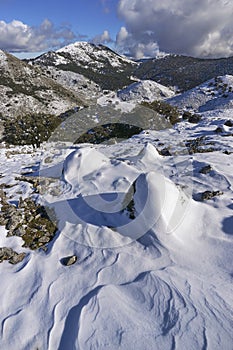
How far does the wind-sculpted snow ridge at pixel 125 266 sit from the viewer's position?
430cm

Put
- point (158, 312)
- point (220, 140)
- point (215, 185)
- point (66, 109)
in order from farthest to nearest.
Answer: point (66, 109) < point (220, 140) < point (215, 185) < point (158, 312)

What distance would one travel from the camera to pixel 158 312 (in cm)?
450

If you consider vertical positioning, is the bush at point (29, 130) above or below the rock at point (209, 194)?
below

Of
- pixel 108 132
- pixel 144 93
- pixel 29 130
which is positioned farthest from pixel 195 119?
pixel 144 93

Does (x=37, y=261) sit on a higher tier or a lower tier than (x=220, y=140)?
lower

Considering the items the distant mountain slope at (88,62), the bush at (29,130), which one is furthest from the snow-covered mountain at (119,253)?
the distant mountain slope at (88,62)

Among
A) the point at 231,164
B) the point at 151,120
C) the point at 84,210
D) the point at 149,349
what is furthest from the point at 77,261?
the point at 151,120

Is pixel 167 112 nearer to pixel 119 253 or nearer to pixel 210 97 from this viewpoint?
pixel 210 97

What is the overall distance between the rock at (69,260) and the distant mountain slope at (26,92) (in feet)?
112

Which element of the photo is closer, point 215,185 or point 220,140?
point 215,185

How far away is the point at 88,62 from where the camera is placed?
123125 mm

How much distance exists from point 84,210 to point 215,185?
14.4ft

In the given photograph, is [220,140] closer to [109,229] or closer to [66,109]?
[109,229]

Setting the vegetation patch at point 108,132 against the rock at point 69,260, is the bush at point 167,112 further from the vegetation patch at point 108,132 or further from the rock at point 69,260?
Result: the rock at point 69,260
